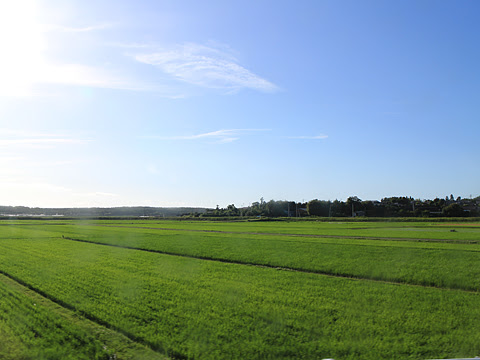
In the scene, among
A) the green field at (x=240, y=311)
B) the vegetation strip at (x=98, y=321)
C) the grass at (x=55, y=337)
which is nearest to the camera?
the grass at (x=55, y=337)

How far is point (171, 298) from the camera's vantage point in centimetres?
1309

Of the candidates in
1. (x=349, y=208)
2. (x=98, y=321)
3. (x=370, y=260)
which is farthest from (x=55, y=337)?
(x=349, y=208)

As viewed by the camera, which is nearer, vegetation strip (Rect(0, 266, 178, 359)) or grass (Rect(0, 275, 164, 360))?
grass (Rect(0, 275, 164, 360))

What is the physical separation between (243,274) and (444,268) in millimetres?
9723

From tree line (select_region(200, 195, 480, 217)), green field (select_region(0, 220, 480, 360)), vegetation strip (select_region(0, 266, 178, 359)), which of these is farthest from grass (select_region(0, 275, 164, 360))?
tree line (select_region(200, 195, 480, 217))

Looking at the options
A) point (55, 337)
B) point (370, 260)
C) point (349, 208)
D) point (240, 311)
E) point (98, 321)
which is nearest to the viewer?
point (55, 337)

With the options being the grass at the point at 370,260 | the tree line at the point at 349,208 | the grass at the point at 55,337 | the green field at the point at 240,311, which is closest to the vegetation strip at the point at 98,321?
the green field at the point at 240,311

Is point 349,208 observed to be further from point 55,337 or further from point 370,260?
point 55,337

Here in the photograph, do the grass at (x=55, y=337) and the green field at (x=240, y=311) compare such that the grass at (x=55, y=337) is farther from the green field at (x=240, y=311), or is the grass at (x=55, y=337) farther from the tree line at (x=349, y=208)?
the tree line at (x=349, y=208)

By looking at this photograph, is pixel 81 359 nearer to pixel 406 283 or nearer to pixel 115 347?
pixel 115 347

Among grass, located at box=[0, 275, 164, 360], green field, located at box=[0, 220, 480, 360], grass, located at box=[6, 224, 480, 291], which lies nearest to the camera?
grass, located at box=[0, 275, 164, 360]

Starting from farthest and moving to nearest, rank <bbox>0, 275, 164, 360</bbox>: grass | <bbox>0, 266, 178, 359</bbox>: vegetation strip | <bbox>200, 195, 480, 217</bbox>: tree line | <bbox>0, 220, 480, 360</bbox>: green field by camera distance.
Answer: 1. <bbox>200, 195, 480, 217</bbox>: tree line
2. <bbox>0, 266, 178, 359</bbox>: vegetation strip
3. <bbox>0, 220, 480, 360</bbox>: green field
4. <bbox>0, 275, 164, 360</bbox>: grass

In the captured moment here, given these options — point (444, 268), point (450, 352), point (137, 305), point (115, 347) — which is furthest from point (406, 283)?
point (115, 347)

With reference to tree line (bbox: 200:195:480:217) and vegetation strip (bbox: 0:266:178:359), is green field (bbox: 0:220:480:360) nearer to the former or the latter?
vegetation strip (bbox: 0:266:178:359)
